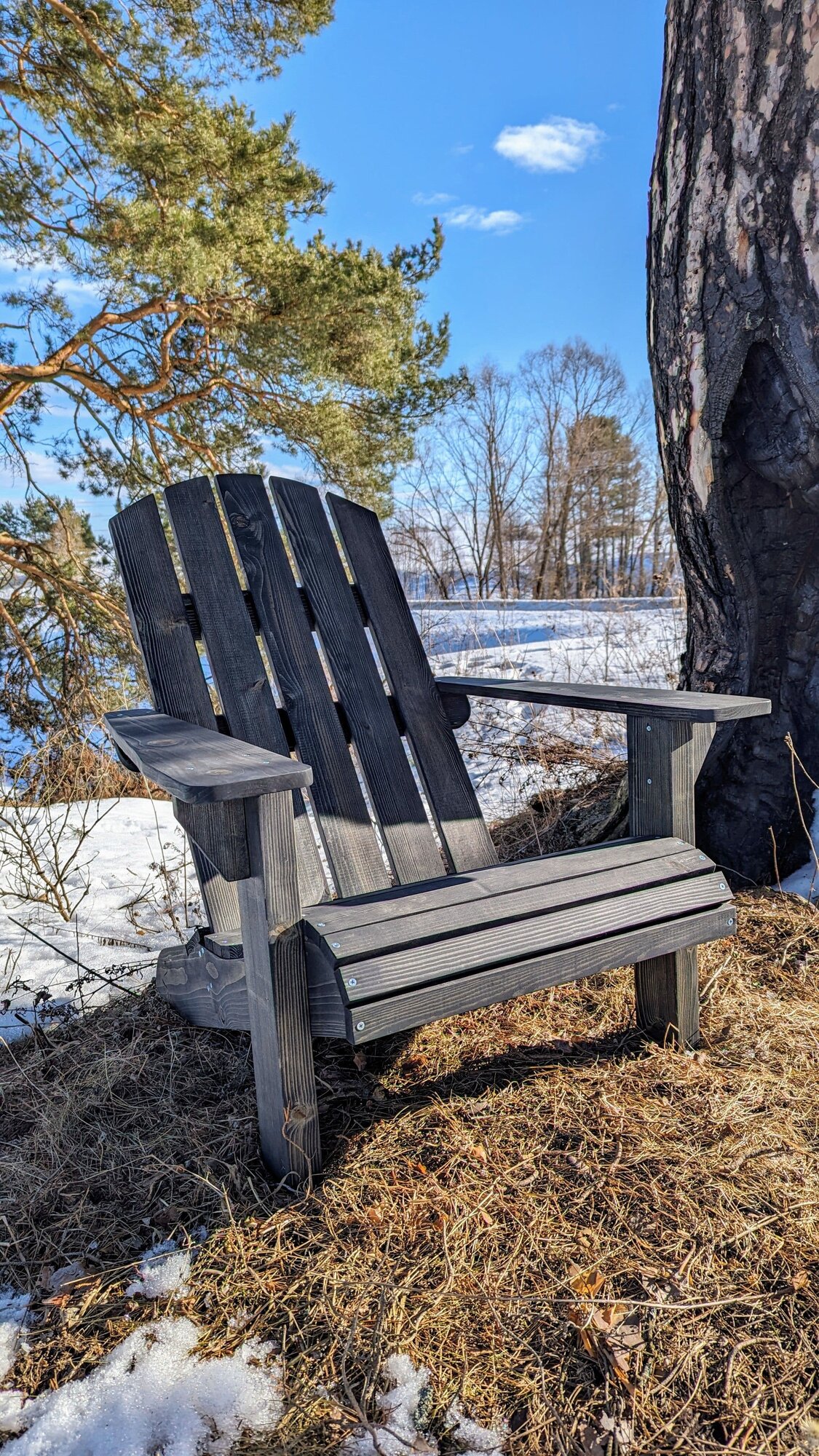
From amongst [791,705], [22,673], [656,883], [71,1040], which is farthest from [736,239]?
[22,673]

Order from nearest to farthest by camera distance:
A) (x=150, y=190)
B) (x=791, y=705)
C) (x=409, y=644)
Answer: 1. (x=409, y=644)
2. (x=791, y=705)
3. (x=150, y=190)

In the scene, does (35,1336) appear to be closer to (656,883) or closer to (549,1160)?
(549,1160)

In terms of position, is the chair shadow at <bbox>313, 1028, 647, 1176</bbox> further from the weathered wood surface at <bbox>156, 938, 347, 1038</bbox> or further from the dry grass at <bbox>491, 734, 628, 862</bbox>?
the dry grass at <bbox>491, 734, 628, 862</bbox>

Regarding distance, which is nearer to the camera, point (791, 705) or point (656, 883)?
point (656, 883)

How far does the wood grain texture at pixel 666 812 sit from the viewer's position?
1.64m

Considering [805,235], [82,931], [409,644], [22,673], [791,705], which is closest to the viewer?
[805,235]

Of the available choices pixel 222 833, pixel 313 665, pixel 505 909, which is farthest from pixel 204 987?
pixel 313 665

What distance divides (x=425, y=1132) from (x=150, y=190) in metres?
5.27

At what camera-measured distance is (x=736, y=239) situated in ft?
6.84

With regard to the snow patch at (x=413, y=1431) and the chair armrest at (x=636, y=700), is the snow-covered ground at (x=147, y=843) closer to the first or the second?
the chair armrest at (x=636, y=700)

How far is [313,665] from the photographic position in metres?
2.03

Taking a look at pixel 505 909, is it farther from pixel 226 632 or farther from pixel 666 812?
pixel 226 632

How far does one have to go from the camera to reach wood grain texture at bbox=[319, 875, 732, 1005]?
48.6 inches

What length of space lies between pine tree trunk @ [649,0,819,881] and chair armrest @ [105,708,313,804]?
5.32 ft
